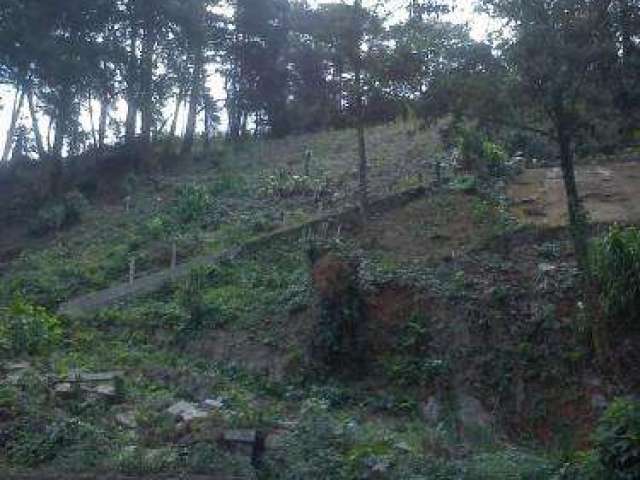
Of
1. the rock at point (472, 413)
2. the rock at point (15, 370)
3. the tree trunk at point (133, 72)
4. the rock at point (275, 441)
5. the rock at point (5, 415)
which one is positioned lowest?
the rock at point (472, 413)

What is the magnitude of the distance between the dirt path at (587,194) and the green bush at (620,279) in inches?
153

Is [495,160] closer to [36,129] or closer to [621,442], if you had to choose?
Result: [621,442]

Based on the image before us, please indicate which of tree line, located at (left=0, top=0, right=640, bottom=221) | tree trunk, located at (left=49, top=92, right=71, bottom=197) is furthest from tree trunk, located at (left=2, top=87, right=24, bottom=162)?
tree trunk, located at (left=49, top=92, right=71, bottom=197)

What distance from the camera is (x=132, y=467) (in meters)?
10.3

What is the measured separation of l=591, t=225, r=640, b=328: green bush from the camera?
13445 millimetres

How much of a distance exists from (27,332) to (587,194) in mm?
12019

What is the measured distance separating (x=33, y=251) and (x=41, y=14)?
832 cm

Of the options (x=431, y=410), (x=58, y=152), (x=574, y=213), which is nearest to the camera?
(x=574, y=213)

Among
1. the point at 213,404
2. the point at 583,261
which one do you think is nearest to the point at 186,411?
the point at 213,404

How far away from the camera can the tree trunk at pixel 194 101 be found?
3406 centimetres

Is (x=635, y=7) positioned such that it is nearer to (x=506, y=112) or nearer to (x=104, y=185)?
(x=506, y=112)

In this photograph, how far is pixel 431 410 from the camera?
13570 mm

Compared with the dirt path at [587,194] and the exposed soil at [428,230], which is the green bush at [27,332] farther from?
the dirt path at [587,194]

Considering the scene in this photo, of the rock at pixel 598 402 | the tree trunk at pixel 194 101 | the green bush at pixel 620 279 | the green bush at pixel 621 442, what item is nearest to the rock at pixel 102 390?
the rock at pixel 598 402
